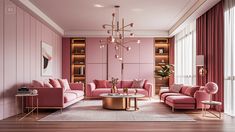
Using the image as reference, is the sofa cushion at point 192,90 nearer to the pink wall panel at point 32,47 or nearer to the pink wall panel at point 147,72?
the pink wall panel at point 147,72

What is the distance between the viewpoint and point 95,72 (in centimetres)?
1199

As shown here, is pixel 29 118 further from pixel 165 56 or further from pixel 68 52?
pixel 165 56

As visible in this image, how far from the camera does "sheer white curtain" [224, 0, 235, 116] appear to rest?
20.8 feet

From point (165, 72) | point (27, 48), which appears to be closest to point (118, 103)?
point (27, 48)

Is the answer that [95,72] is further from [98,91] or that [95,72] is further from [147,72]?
[147,72]

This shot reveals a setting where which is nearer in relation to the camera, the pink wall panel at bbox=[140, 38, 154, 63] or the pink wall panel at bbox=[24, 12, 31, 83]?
the pink wall panel at bbox=[24, 12, 31, 83]

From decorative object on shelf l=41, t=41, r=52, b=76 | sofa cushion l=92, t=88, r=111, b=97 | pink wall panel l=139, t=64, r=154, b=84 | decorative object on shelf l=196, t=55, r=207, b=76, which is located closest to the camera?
decorative object on shelf l=196, t=55, r=207, b=76

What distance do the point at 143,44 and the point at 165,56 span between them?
4.21ft

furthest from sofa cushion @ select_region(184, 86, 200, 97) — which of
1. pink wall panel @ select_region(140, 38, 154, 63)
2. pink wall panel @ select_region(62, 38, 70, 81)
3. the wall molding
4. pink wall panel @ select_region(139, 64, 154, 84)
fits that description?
pink wall panel @ select_region(62, 38, 70, 81)

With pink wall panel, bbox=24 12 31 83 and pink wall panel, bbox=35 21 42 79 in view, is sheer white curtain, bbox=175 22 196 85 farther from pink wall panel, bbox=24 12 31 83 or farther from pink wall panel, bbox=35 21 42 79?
pink wall panel, bbox=24 12 31 83

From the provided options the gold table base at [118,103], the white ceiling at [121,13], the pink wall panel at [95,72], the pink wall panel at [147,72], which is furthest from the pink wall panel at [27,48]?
the pink wall panel at [147,72]

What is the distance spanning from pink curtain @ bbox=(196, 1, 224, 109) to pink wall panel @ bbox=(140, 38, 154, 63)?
3.69 metres

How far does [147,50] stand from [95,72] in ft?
8.87

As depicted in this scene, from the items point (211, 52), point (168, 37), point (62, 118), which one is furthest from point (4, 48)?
point (168, 37)
